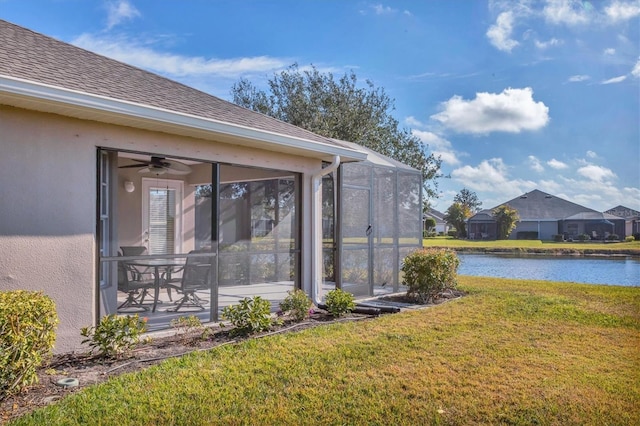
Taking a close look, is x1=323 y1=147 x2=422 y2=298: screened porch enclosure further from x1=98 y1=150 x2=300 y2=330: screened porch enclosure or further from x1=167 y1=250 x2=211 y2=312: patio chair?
x1=167 y1=250 x2=211 y2=312: patio chair

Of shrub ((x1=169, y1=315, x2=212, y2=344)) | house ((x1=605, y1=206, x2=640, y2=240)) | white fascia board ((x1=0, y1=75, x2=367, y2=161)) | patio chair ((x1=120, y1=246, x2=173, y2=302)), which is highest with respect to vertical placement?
white fascia board ((x1=0, y1=75, x2=367, y2=161))

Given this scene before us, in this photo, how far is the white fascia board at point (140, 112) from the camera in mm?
4160

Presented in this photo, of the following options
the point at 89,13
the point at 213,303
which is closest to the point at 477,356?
the point at 213,303

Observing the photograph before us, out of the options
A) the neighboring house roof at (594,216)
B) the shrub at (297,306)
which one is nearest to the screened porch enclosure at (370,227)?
the shrub at (297,306)

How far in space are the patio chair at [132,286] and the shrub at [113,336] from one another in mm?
793

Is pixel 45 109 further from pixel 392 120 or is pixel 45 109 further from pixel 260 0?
pixel 392 120

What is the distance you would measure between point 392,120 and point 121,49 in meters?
11.6

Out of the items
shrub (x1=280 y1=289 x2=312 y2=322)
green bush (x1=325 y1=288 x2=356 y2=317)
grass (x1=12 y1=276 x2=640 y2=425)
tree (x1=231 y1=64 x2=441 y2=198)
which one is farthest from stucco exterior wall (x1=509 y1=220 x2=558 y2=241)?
shrub (x1=280 y1=289 x2=312 y2=322)

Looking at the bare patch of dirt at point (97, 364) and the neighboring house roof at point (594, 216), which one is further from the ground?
the neighboring house roof at point (594, 216)

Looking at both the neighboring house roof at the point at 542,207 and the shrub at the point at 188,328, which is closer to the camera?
the shrub at the point at 188,328

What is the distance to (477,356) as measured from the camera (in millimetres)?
5004

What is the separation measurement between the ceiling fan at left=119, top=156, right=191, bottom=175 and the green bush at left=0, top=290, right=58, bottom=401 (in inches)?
91.4

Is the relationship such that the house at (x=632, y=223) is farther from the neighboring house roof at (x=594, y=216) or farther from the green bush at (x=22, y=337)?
the green bush at (x=22, y=337)

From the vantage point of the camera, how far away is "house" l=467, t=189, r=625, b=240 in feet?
135
